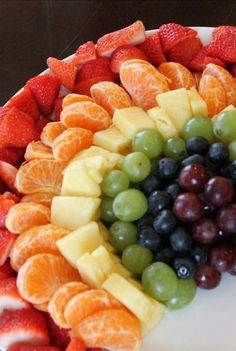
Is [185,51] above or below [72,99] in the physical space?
below

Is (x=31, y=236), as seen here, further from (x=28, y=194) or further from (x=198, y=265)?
(x=198, y=265)

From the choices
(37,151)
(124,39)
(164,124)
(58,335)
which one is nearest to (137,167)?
(164,124)

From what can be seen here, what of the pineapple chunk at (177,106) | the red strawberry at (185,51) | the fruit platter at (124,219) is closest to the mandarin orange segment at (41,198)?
the fruit platter at (124,219)

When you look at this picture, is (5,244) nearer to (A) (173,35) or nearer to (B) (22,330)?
(B) (22,330)

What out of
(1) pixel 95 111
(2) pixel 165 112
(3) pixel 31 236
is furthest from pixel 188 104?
(3) pixel 31 236

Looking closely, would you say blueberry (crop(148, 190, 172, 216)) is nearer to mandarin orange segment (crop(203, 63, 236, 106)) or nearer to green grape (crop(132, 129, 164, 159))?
green grape (crop(132, 129, 164, 159))

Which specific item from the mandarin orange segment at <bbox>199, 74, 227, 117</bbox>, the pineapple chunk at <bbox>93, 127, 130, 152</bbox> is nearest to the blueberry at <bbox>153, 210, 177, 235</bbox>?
the pineapple chunk at <bbox>93, 127, 130, 152</bbox>
